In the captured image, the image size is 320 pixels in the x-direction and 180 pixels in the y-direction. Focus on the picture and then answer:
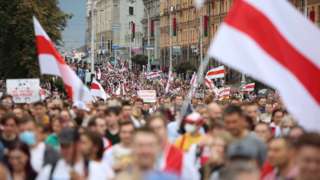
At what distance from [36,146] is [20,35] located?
4005 cm

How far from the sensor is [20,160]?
25.9ft

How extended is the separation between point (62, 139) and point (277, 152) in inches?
73.6

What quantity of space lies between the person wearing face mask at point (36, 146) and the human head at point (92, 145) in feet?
0.93

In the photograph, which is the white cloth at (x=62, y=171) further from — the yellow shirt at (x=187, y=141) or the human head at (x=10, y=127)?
the human head at (x=10, y=127)

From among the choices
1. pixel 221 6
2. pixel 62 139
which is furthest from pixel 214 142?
pixel 221 6

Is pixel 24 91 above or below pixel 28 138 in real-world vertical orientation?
below

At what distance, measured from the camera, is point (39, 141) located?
354 inches

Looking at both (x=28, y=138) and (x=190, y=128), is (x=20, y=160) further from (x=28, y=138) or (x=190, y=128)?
(x=190, y=128)

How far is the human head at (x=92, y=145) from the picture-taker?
805cm

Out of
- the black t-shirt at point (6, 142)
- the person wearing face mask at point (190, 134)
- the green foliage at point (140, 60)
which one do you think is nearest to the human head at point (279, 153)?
the person wearing face mask at point (190, 134)

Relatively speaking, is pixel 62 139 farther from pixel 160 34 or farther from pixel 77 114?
pixel 160 34

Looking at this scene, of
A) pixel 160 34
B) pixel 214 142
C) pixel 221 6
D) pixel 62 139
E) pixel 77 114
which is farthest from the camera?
pixel 160 34

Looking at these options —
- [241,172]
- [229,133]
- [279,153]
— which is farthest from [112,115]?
[241,172]

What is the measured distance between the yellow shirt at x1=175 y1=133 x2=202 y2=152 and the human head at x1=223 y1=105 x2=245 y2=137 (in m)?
0.99
